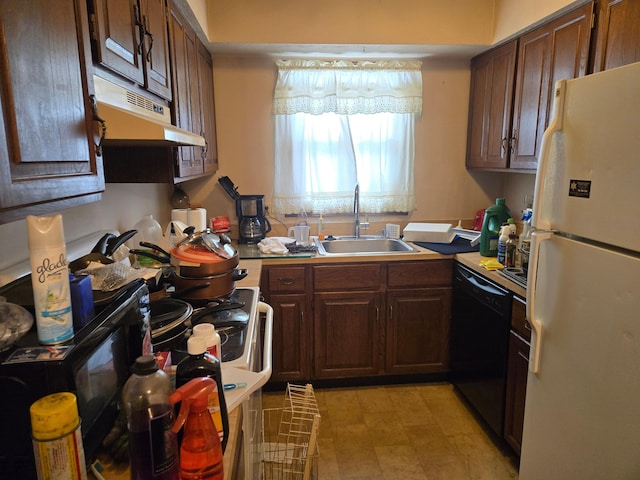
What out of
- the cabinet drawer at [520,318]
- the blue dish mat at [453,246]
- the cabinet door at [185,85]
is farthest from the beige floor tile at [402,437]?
the cabinet door at [185,85]

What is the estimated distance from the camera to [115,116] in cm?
107

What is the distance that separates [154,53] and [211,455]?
4.74ft

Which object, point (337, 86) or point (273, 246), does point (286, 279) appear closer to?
point (273, 246)

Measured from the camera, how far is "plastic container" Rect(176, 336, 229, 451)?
83 centimetres

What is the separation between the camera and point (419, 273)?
102 inches

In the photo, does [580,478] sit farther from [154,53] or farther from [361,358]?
[154,53]

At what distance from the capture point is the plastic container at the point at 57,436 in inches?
25.2

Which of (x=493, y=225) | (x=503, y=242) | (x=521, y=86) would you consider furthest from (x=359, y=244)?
(x=521, y=86)

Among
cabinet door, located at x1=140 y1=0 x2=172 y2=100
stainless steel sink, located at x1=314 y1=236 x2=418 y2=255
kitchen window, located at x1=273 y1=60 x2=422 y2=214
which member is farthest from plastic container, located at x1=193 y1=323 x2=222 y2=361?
kitchen window, located at x1=273 y1=60 x2=422 y2=214

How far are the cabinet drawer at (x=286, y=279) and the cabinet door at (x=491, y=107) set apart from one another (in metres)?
1.48

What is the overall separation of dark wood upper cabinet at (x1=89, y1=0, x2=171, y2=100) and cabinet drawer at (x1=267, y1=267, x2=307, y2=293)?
117cm

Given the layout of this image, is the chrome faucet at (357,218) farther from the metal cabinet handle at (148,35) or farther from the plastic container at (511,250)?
the metal cabinet handle at (148,35)

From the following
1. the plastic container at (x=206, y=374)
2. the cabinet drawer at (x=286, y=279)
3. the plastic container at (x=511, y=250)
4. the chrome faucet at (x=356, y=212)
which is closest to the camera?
the plastic container at (x=206, y=374)

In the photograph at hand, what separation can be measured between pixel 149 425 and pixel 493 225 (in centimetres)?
216
